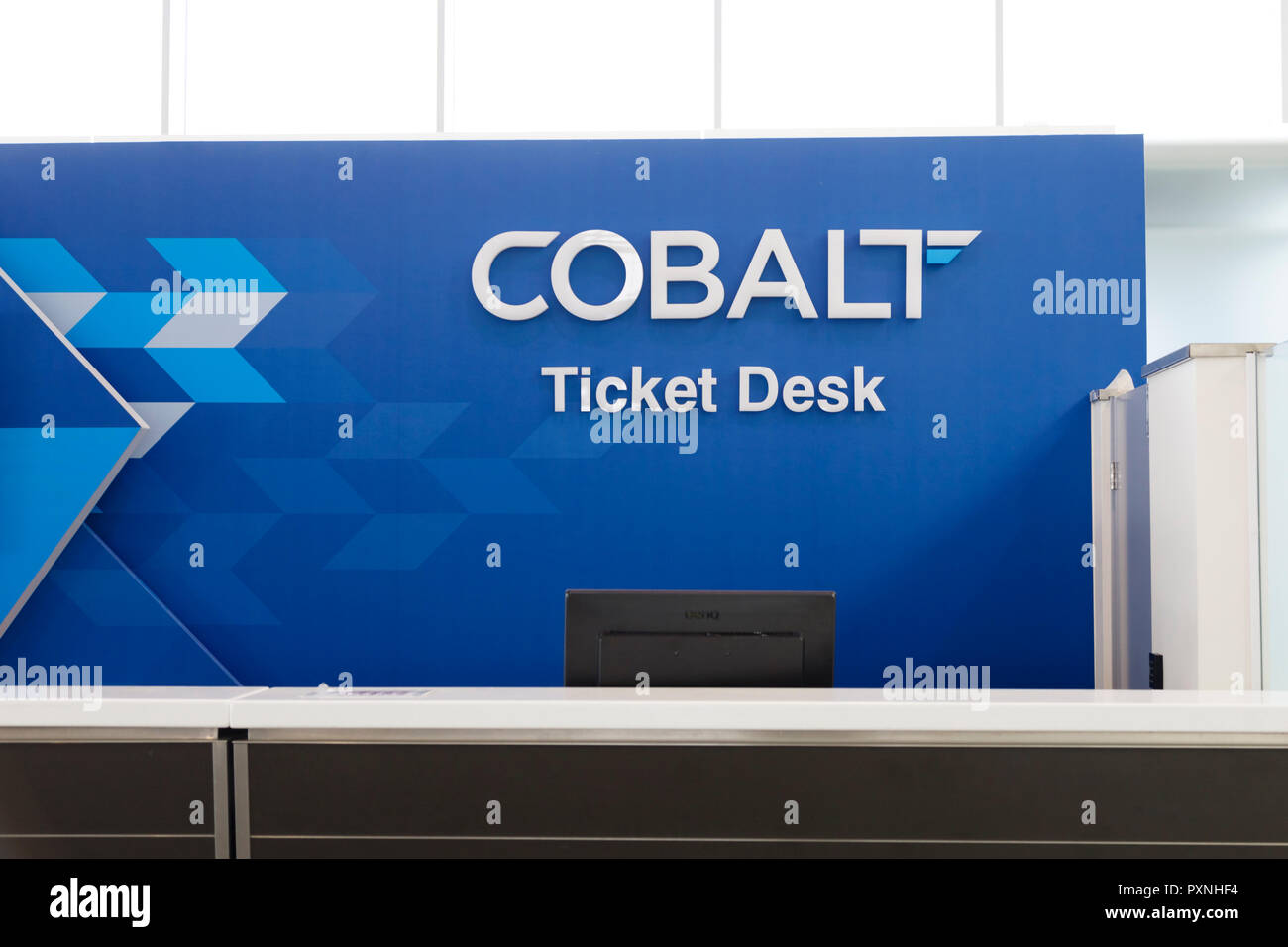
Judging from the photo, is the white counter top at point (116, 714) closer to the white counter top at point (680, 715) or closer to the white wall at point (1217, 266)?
the white counter top at point (680, 715)

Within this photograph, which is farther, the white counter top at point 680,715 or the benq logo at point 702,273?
the benq logo at point 702,273

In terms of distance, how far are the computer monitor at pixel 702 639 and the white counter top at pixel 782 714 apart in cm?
40

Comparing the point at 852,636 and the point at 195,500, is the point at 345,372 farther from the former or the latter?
the point at 852,636

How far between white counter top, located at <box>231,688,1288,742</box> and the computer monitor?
403mm

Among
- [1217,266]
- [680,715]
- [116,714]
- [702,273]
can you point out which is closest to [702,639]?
[680,715]

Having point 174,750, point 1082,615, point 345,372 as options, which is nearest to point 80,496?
point 345,372

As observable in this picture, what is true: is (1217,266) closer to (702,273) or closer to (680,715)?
(702,273)

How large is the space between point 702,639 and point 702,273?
2.49 metres

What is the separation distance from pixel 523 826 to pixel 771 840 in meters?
0.37

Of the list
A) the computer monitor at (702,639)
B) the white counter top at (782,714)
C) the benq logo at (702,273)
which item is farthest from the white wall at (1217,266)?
the white counter top at (782,714)

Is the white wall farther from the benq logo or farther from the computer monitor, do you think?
the computer monitor

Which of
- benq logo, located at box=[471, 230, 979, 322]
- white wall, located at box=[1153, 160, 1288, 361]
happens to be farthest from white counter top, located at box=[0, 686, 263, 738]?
white wall, located at box=[1153, 160, 1288, 361]

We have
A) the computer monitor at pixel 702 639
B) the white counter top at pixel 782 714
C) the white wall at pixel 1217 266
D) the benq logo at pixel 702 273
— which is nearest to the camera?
the white counter top at pixel 782 714

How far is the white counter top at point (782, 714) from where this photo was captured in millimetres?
1450
